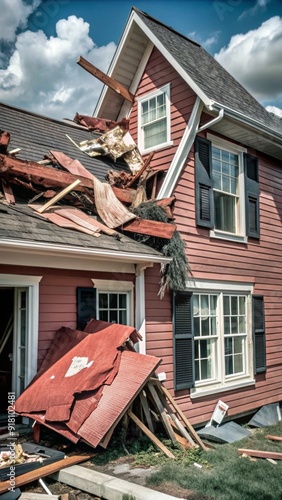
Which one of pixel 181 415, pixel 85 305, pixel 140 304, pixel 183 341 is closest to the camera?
pixel 181 415

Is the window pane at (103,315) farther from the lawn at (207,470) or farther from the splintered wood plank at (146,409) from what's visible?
the lawn at (207,470)

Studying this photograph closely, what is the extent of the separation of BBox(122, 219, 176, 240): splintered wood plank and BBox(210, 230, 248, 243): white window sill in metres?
1.82

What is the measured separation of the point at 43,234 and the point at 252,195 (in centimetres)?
550

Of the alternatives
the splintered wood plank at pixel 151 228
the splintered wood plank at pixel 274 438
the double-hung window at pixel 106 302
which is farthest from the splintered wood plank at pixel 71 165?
the splintered wood plank at pixel 274 438

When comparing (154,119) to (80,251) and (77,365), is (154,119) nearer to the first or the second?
(80,251)

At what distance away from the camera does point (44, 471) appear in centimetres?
469

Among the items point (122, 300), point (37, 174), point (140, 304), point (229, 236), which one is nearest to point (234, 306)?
point (229, 236)

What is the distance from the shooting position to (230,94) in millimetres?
9859

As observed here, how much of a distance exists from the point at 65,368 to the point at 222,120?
5.44 metres

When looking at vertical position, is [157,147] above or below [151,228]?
above

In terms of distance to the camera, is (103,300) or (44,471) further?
(103,300)

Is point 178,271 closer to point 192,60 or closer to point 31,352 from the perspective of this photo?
point 31,352

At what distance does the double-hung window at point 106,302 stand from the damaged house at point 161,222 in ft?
0.07

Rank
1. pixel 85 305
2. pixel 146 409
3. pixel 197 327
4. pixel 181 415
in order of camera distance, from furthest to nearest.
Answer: pixel 197 327
pixel 85 305
pixel 181 415
pixel 146 409
